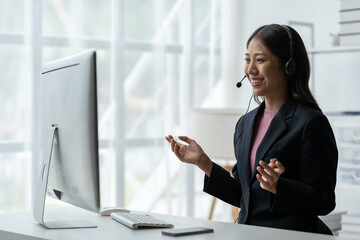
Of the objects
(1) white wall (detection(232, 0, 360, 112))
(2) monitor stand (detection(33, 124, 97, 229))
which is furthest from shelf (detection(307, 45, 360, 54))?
(2) monitor stand (detection(33, 124, 97, 229))

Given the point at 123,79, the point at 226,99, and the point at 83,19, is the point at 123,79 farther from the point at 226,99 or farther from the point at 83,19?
the point at 226,99

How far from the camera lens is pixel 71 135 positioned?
6.50 ft

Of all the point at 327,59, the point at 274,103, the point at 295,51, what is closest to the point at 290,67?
the point at 295,51

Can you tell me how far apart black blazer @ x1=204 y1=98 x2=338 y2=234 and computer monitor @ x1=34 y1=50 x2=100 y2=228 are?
54 cm

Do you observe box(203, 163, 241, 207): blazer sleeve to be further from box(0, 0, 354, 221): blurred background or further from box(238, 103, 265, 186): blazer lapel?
box(0, 0, 354, 221): blurred background

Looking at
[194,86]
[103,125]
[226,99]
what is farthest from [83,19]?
[226,99]

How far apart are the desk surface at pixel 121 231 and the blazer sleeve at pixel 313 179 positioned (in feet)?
0.41

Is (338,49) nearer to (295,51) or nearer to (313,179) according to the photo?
(295,51)

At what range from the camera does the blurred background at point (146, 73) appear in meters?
3.56

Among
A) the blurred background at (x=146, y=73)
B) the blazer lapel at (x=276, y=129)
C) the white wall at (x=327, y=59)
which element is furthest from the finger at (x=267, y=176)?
the white wall at (x=327, y=59)

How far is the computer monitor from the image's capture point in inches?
73.4

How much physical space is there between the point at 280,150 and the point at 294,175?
0.10m

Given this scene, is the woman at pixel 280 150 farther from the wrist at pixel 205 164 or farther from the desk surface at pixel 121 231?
the desk surface at pixel 121 231

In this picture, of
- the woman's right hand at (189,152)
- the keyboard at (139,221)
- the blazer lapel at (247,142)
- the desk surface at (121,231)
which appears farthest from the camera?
the blazer lapel at (247,142)
